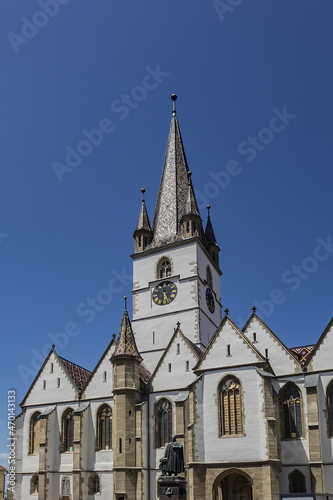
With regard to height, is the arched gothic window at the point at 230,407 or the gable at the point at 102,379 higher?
the gable at the point at 102,379

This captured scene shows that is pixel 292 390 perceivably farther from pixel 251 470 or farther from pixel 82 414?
pixel 82 414

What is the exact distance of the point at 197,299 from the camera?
44.0 m

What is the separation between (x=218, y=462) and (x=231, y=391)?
411 cm

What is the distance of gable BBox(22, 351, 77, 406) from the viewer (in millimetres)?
41594

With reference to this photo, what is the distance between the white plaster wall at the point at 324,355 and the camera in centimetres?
3294

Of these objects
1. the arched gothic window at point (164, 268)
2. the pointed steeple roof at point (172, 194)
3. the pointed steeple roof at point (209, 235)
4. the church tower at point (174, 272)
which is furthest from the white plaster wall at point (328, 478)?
the pointed steeple roof at point (209, 235)

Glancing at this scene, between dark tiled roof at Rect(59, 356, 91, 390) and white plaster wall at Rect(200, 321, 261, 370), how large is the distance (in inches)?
459

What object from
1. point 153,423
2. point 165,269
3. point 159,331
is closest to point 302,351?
point 153,423

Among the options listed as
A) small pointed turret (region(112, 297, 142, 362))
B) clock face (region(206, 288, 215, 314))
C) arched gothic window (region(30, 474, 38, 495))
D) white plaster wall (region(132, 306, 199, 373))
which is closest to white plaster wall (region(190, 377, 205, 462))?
small pointed turret (region(112, 297, 142, 362))

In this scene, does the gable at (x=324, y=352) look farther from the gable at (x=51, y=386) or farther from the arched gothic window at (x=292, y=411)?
the gable at (x=51, y=386)

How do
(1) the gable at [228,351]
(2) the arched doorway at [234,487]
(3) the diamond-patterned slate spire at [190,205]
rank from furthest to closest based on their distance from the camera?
(3) the diamond-patterned slate spire at [190,205] → (1) the gable at [228,351] → (2) the arched doorway at [234,487]

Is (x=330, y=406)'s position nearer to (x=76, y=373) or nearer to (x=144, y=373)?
(x=144, y=373)

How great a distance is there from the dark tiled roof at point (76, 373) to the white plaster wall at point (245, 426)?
11889mm

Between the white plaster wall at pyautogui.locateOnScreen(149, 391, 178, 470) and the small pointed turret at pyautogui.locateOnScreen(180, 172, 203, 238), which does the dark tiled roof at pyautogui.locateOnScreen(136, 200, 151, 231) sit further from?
the white plaster wall at pyautogui.locateOnScreen(149, 391, 178, 470)
